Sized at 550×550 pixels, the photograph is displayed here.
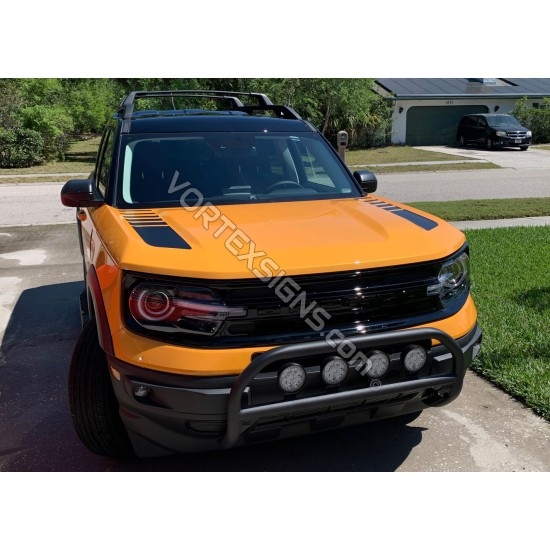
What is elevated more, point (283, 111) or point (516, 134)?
point (283, 111)

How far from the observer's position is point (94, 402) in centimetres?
302

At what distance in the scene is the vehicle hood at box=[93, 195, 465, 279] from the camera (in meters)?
2.64

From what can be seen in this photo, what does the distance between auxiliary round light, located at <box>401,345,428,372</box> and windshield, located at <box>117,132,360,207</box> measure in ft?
4.74

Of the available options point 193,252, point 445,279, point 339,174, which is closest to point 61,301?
point 339,174

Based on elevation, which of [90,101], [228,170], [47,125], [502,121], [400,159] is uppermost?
[228,170]

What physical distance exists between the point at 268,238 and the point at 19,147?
2225 cm

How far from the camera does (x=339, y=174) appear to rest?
421cm

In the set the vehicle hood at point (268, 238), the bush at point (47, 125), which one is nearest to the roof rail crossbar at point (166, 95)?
the vehicle hood at point (268, 238)

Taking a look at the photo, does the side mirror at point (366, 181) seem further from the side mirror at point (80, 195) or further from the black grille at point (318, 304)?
the side mirror at point (80, 195)

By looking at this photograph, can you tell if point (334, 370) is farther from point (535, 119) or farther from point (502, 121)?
point (535, 119)

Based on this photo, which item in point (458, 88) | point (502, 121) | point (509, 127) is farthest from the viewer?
point (458, 88)

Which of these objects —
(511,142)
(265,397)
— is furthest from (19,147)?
(265,397)

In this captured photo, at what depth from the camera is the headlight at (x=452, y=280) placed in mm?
2981
